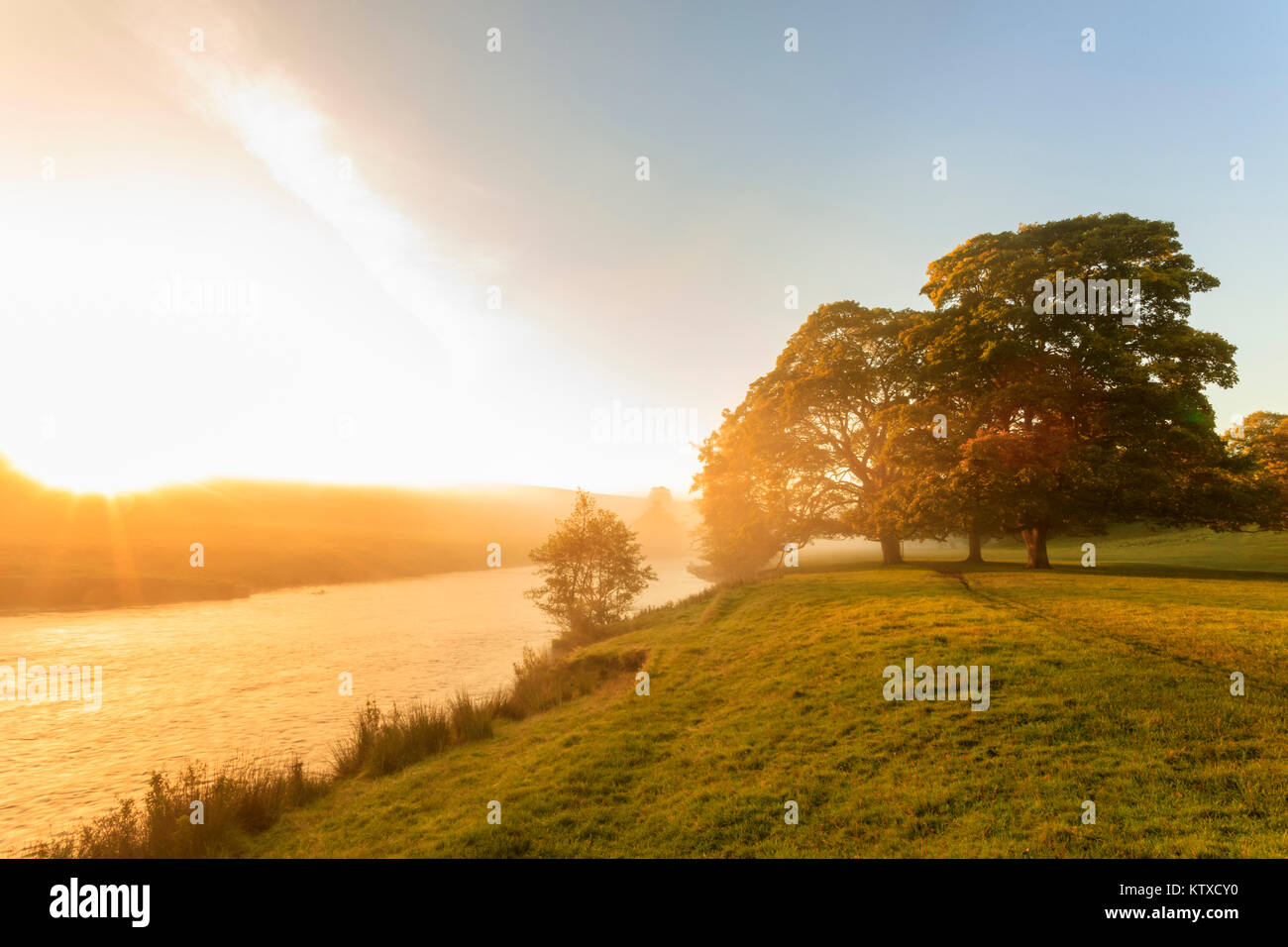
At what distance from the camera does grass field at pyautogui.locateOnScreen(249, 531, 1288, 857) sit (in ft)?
23.5

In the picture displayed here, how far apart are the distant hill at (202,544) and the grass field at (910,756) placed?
62.5 metres

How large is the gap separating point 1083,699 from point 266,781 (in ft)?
62.2

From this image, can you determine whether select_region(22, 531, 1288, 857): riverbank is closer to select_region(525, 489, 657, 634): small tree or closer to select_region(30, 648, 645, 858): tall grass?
select_region(30, 648, 645, 858): tall grass

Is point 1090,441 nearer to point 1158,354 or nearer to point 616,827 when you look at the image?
point 1158,354

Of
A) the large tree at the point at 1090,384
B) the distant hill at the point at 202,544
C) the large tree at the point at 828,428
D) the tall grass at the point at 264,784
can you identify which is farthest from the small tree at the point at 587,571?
the distant hill at the point at 202,544

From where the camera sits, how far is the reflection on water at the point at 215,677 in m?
17.1

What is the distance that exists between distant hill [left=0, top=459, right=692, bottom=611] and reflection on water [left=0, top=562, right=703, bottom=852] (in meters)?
8.42

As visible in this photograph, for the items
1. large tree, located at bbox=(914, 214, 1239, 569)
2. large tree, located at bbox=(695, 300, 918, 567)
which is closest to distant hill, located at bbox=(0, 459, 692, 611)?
large tree, located at bbox=(695, 300, 918, 567)

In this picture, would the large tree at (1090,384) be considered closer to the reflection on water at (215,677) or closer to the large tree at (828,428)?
the large tree at (828,428)

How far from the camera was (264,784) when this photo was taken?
1297cm

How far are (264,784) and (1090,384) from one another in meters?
35.2
